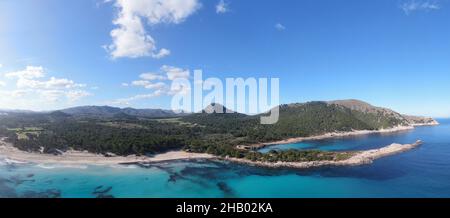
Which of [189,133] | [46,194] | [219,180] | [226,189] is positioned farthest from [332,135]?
[46,194]

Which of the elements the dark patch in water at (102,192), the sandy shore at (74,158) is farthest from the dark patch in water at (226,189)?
the sandy shore at (74,158)

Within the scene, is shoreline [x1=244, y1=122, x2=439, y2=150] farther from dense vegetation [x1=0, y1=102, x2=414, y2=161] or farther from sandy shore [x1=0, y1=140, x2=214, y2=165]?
sandy shore [x1=0, y1=140, x2=214, y2=165]

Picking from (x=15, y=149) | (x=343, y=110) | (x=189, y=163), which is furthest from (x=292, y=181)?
(x=343, y=110)

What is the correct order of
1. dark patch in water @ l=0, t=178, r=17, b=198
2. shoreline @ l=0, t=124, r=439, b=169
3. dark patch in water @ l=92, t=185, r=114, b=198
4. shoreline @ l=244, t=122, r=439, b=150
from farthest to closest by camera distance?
shoreline @ l=244, t=122, r=439, b=150, shoreline @ l=0, t=124, r=439, b=169, dark patch in water @ l=92, t=185, r=114, b=198, dark patch in water @ l=0, t=178, r=17, b=198

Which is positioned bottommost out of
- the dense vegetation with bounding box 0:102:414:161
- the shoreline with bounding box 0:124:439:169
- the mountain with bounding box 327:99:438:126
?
the shoreline with bounding box 0:124:439:169

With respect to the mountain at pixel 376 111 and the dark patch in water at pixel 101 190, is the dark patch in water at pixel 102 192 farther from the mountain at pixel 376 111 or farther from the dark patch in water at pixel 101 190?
the mountain at pixel 376 111

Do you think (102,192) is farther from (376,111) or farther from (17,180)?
(376,111)

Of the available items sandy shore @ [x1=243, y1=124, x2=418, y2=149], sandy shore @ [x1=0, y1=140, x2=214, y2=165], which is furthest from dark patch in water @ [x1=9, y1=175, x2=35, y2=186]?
sandy shore @ [x1=243, y1=124, x2=418, y2=149]
